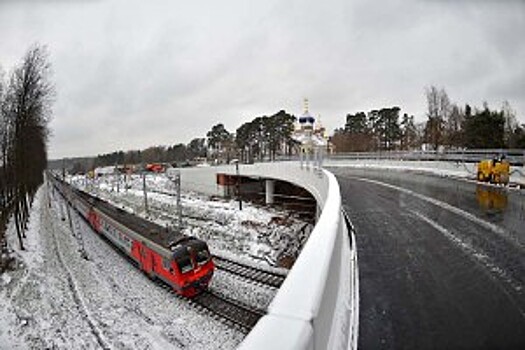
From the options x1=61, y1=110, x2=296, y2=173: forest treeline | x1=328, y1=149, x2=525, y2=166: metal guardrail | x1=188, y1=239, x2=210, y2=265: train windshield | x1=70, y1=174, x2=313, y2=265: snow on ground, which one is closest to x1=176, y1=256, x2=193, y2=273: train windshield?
x1=188, y1=239, x2=210, y2=265: train windshield

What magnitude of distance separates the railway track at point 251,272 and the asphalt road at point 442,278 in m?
8.17

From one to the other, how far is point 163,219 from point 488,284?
36339mm

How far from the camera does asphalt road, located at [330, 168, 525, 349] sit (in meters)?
3.55

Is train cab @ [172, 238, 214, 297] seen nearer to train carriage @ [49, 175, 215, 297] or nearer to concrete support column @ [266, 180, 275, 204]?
train carriage @ [49, 175, 215, 297]

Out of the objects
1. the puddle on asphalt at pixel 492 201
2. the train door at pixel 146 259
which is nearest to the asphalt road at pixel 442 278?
the puddle on asphalt at pixel 492 201

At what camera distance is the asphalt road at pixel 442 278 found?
3555 mm

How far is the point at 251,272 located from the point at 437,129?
34733 mm

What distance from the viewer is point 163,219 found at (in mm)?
37750

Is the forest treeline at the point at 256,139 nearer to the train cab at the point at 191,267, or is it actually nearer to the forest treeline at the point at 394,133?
the forest treeline at the point at 394,133

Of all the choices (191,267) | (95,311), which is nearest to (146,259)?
(95,311)

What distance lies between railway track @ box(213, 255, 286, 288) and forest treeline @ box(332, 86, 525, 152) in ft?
100

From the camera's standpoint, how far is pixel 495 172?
55.5 ft

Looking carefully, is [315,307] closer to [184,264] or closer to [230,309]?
[230,309]

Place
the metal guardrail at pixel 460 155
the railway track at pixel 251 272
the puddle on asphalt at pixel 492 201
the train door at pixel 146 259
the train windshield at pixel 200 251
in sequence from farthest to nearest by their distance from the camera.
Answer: the metal guardrail at pixel 460 155, the train door at pixel 146 259, the railway track at pixel 251 272, the train windshield at pixel 200 251, the puddle on asphalt at pixel 492 201
